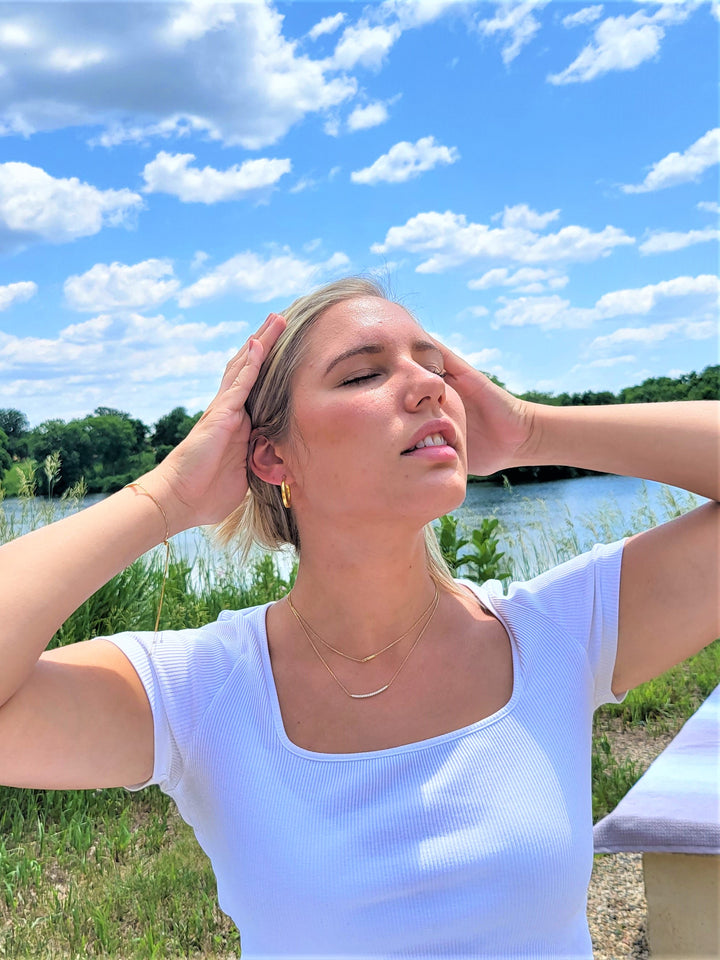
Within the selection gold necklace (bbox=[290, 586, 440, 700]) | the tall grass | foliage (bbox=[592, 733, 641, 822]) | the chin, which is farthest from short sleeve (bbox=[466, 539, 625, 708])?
foliage (bbox=[592, 733, 641, 822])

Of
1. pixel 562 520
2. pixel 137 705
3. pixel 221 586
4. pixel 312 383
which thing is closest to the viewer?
pixel 137 705

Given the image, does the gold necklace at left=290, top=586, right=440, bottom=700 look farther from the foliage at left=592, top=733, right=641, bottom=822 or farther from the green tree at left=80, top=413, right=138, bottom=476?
the green tree at left=80, top=413, right=138, bottom=476

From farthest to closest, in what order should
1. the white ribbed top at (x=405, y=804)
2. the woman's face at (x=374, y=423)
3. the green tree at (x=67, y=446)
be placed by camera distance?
the green tree at (x=67, y=446) < the woman's face at (x=374, y=423) < the white ribbed top at (x=405, y=804)

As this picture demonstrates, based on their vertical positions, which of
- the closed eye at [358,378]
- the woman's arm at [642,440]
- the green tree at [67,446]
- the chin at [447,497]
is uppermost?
the green tree at [67,446]

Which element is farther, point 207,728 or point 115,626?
point 115,626

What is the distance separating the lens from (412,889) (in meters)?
1.42

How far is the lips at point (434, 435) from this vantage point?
66.7 inches

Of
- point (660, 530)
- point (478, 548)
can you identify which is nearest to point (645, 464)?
point (660, 530)

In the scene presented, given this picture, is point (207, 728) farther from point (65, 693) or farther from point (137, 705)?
point (65, 693)

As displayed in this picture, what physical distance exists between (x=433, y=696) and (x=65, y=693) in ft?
2.34

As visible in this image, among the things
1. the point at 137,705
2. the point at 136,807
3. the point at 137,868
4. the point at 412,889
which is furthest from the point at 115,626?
the point at 412,889

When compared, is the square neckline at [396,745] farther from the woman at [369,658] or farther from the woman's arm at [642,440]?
the woman's arm at [642,440]

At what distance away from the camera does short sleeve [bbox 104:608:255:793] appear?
163 centimetres

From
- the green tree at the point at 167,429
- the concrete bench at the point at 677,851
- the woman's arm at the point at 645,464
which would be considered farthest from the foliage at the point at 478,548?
the green tree at the point at 167,429
